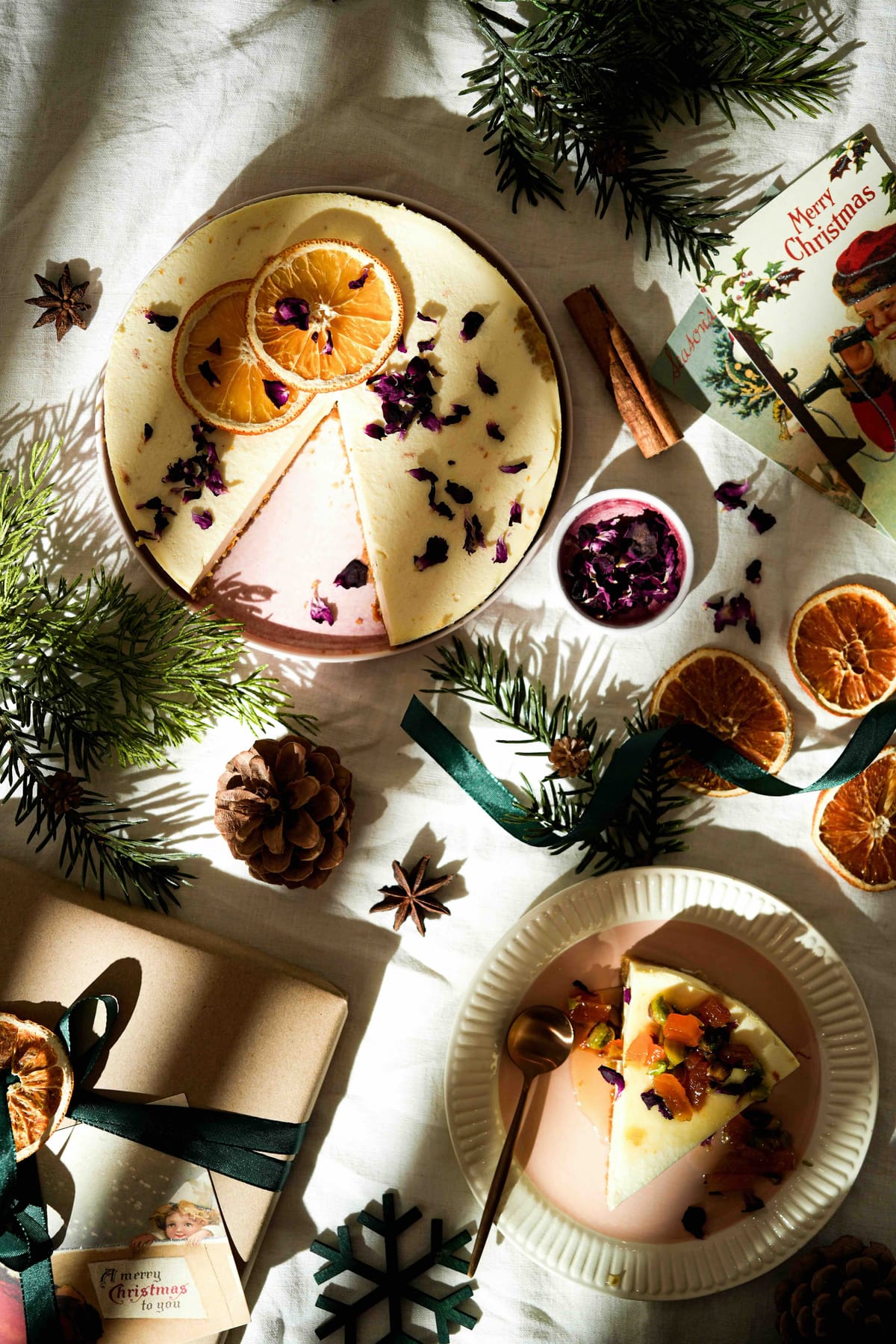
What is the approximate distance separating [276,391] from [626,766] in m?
0.95

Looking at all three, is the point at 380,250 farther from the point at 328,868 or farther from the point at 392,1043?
the point at 392,1043

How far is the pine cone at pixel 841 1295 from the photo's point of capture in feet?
4.94

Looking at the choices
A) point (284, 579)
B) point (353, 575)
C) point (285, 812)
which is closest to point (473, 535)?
point (353, 575)

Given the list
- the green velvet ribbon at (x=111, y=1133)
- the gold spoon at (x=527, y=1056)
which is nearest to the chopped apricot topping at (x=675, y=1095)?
the gold spoon at (x=527, y=1056)

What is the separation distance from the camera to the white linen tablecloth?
5.58 feet

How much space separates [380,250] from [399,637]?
722mm

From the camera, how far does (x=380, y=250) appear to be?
164cm

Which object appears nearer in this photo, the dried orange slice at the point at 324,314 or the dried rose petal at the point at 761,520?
the dried orange slice at the point at 324,314

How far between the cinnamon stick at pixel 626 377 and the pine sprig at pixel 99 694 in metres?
0.84

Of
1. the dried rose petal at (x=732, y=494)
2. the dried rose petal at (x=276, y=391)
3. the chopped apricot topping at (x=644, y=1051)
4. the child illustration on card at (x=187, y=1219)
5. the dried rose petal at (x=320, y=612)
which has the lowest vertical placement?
the child illustration on card at (x=187, y=1219)

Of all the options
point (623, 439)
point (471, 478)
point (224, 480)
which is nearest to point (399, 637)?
point (471, 478)

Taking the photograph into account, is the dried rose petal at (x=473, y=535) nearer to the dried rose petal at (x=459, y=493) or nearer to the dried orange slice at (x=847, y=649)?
the dried rose petal at (x=459, y=493)

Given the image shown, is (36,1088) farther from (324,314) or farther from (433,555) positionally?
(324,314)

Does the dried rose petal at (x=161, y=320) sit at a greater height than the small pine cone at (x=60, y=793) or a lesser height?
greater
